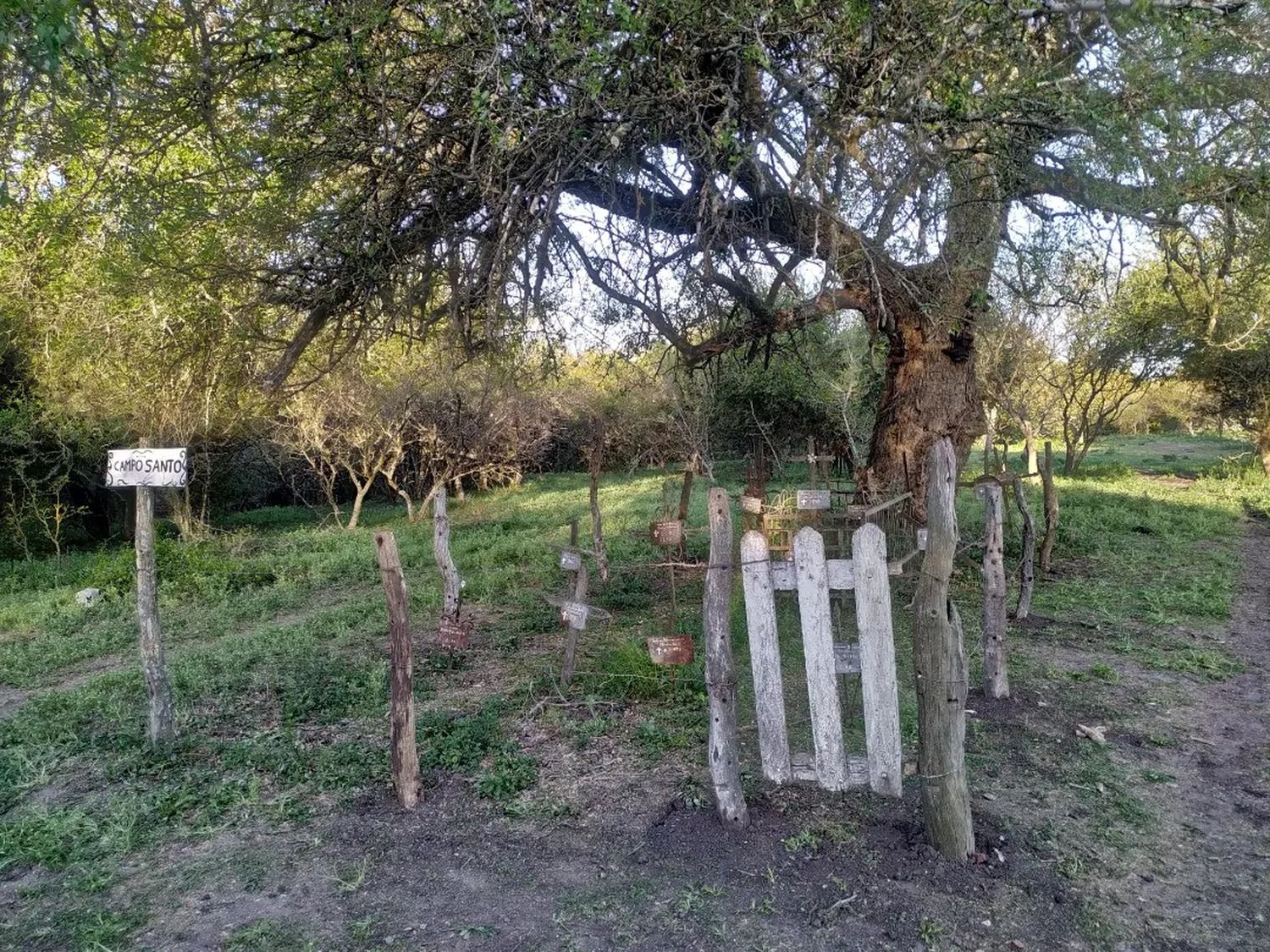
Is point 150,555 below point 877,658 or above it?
above

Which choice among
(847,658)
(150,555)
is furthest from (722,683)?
(150,555)

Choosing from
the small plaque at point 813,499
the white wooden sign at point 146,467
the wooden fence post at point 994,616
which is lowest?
the wooden fence post at point 994,616

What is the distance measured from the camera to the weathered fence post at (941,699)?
12.7 ft

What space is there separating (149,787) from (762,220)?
6.20 meters

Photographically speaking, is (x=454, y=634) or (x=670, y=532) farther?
(x=670, y=532)

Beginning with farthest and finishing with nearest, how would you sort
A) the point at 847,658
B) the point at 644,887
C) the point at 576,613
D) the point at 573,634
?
1. the point at 573,634
2. the point at 576,613
3. the point at 847,658
4. the point at 644,887

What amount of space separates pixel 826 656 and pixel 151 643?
14.2ft

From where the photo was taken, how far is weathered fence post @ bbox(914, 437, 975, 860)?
3.86 metres

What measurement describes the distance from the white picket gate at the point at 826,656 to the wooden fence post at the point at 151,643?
393cm

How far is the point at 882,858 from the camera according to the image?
3898mm

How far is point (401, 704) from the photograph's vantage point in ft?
15.4

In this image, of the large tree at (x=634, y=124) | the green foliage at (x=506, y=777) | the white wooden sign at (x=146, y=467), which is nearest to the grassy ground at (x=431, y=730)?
the green foliage at (x=506, y=777)

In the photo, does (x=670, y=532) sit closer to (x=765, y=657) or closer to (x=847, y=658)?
(x=765, y=657)

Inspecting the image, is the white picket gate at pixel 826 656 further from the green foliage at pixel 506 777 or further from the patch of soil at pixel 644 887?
the green foliage at pixel 506 777
